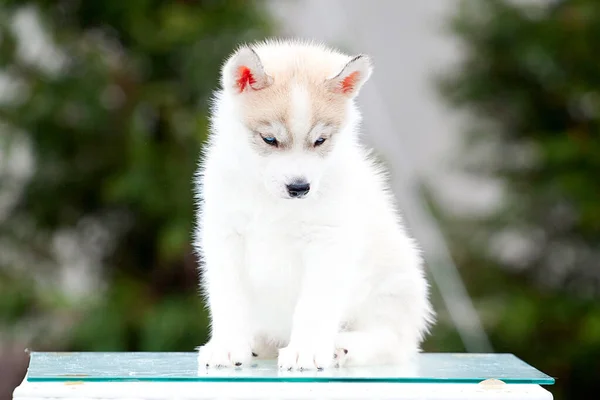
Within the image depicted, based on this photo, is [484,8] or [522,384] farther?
[484,8]

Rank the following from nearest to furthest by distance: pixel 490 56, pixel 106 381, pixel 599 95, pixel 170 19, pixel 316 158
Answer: pixel 106 381, pixel 316 158, pixel 170 19, pixel 599 95, pixel 490 56

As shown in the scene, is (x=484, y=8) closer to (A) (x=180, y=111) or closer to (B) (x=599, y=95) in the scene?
(B) (x=599, y=95)

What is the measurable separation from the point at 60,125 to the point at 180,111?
1.60 feet

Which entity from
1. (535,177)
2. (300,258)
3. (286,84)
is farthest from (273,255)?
(535,177)

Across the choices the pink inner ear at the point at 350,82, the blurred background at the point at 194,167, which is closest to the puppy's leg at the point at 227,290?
the pink inner ear at the point at 350,82

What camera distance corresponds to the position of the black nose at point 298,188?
1.45 metres

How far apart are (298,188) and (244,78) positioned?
24 centimetres

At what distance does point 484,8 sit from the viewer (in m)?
3.91

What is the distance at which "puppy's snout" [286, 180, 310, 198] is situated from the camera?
145cm

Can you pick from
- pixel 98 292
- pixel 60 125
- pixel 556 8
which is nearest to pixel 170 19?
pixel 60 125

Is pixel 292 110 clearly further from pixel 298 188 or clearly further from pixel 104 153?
pixel 104 153

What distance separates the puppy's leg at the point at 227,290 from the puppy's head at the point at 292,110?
0.57 ft

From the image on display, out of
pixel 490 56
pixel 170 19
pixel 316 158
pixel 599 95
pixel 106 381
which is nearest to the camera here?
pixel 106 381

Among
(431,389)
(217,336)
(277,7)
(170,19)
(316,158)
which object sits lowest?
(431,389)
